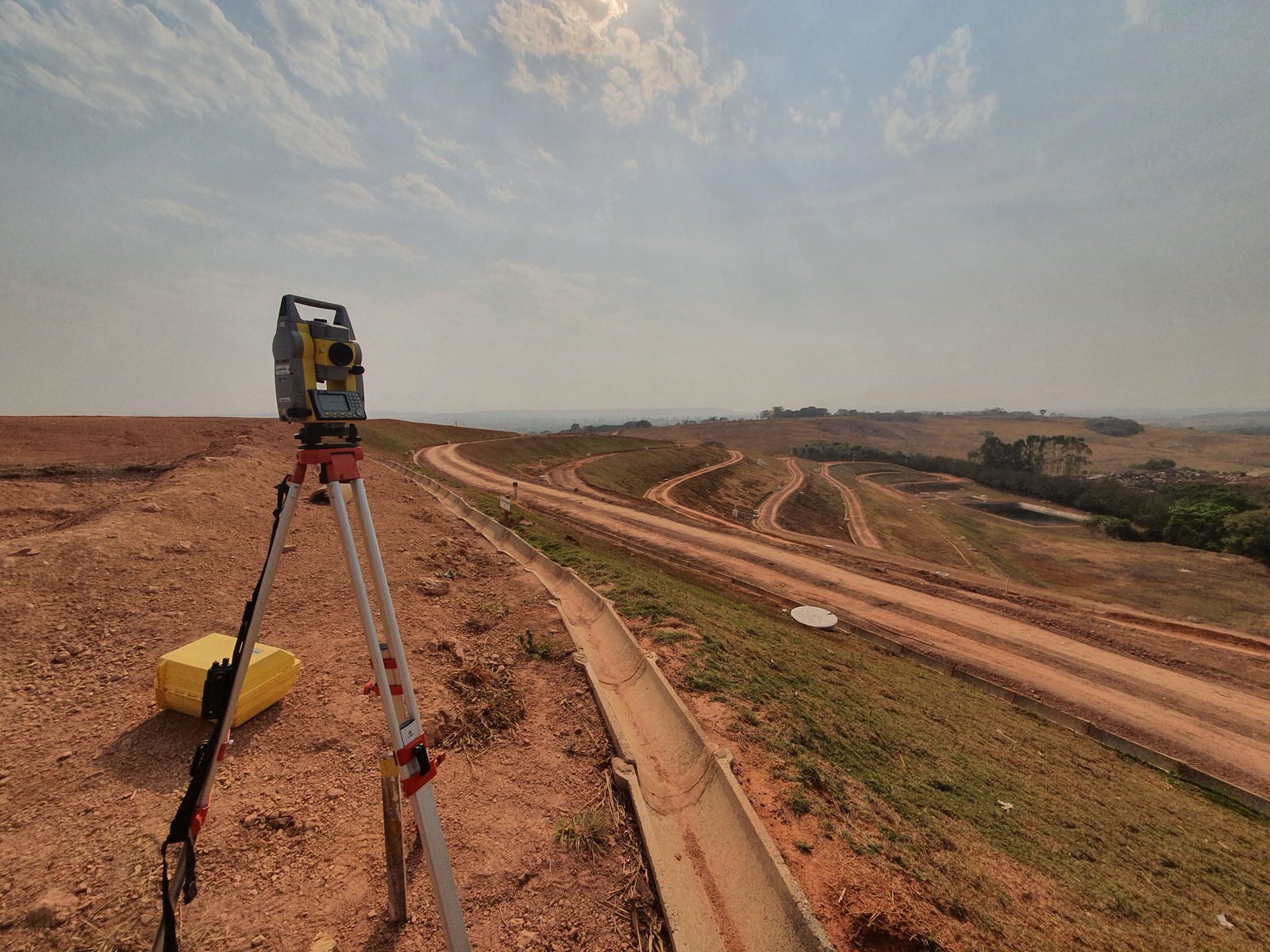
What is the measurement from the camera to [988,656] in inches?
805

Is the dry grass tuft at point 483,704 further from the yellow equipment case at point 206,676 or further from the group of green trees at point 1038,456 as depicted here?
the group of green trees at point 1038,456

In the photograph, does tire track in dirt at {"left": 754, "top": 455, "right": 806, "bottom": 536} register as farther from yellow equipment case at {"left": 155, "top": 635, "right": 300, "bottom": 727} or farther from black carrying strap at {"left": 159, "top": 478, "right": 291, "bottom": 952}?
black carrying strap at {"left": 159, "top": 478, "right": 291, "bottom": 952}

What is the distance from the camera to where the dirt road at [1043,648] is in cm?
1623

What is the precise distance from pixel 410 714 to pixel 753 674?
29.2 feet

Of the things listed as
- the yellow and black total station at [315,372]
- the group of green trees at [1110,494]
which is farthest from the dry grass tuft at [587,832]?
the group of green trees at [1110,494]

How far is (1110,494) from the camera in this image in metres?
84.9

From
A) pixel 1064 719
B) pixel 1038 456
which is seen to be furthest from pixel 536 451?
pixel 1038 456

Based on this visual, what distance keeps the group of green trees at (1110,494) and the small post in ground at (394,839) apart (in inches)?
2866

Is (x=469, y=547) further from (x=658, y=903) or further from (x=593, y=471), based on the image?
(x=593, y=471)

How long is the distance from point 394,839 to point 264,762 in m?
2.88

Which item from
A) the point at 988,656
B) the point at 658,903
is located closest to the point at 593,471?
the point at 988,656

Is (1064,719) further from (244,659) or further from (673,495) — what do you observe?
(673,495)

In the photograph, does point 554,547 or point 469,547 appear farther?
point 554,547

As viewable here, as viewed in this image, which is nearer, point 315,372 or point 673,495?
point 315,372
